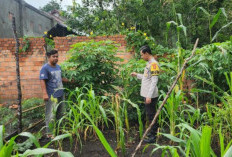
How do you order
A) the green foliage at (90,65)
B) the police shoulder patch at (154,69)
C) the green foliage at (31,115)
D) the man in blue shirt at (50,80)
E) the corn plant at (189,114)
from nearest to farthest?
the corn plant at (189,114) < the police shoulder patch at (154,69) < the man in blue shirt at (50,80) < the green foliage at (90,65) < the green foliage at (31,115)

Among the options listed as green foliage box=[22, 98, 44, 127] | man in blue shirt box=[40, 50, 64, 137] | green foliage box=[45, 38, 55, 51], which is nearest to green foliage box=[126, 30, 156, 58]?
green foliage box=[45, 38, 55, 51]

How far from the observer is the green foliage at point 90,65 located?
3418 mm

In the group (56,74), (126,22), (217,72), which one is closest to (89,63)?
(56,74)

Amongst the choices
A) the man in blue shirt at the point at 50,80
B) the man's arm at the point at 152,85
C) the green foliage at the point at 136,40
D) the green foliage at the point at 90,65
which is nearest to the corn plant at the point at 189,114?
the man's arm at the point at 152,85

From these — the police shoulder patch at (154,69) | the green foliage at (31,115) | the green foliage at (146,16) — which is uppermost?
the green foliage at (146,16)

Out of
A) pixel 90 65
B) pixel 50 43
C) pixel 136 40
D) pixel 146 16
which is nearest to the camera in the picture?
pixel 90 65

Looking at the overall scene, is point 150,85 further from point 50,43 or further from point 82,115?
point 50,43

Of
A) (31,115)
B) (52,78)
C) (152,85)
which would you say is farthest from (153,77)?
(31,115)

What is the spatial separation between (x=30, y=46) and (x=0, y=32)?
6983 millimetres

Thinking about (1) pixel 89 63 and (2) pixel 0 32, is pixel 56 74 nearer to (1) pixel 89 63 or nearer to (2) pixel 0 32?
(1) pixel 89 63

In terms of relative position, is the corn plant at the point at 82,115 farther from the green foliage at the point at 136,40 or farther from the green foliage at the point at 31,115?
the green foliage at the point at 136,40

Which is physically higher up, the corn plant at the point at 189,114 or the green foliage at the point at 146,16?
the green foliage at the point at 146,16

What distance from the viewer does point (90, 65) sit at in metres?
3.42

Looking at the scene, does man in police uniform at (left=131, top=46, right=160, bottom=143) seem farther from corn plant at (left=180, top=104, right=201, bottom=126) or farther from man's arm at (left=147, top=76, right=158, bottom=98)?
corn plant at (left=180, top=104, right=201, bottom=126)
